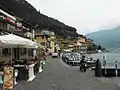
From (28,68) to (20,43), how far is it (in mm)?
2750

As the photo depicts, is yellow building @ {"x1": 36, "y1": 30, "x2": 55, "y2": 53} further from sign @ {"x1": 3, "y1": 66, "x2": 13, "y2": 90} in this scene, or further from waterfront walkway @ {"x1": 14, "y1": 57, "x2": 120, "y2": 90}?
sign @ {"x1": 3, "y1": 66, "x2": 13, "y2": 90}

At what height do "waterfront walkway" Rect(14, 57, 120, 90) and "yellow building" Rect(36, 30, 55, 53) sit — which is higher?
"yellow building" Rect(36, 30, 55, 53)

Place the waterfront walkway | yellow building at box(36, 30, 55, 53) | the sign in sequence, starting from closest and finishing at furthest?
the sign, the waterfront walkway, yellow building at box(36, 30, 55, 53)

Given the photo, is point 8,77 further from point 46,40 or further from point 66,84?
point 46,40

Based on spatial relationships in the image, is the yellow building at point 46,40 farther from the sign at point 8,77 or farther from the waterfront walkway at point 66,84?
the sign at point 8,77

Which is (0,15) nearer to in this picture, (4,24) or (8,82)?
(4,24)

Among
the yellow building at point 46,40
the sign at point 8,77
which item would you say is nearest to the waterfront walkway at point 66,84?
the sign at point 8,77

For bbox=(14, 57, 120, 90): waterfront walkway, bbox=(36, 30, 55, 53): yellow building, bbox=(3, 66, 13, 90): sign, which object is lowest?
bbox=(14, 57, 120, 90): waterfront walkway

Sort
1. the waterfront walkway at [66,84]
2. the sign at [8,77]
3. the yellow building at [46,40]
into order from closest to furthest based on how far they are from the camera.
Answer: the sign at [8,77]
the waterfront walkway at [66,84]
the yellow building at [46,40]

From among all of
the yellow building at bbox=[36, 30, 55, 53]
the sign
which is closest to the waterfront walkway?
the sign

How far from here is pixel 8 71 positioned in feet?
53.5

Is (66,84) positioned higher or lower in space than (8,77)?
lower

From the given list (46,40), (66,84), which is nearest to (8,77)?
(66,84)

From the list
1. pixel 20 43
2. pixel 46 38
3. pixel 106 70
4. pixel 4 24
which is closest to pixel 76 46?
pixel 46 38
